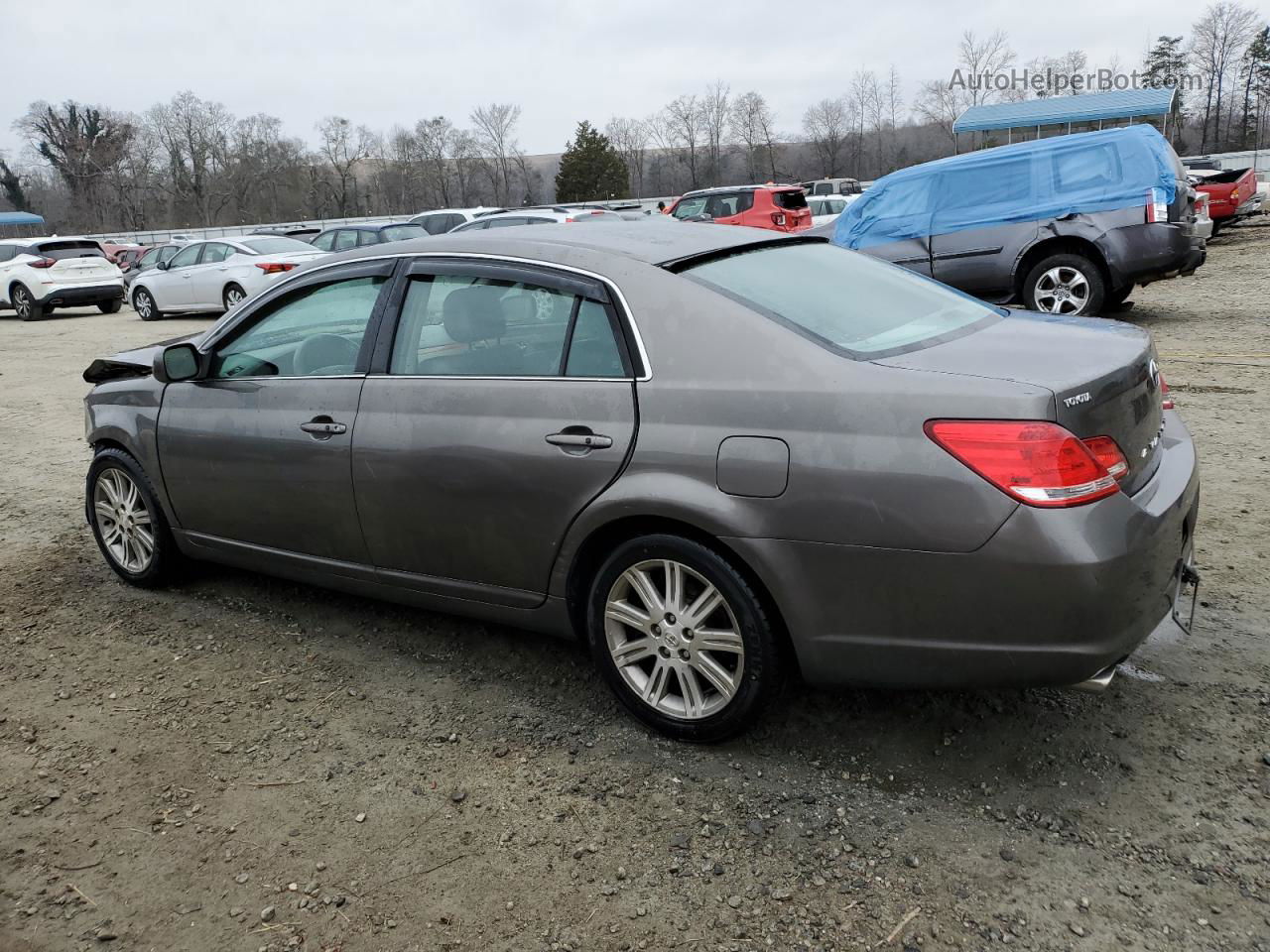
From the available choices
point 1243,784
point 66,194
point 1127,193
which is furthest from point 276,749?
point 66,194

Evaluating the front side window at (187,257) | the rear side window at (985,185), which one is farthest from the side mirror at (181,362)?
the front side window at (187,257)

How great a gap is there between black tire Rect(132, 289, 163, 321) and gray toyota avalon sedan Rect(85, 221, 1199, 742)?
610 inches

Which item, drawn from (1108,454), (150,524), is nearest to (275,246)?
(150,524)

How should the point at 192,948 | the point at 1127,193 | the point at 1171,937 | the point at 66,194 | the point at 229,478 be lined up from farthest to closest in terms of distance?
the point at 66,194 → the point at 1127,193 → the point at 229,478 → the point at 192,948 → the point at 1171,937

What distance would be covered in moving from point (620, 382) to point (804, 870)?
58.3 inches

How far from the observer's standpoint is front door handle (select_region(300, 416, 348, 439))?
3.77 metres

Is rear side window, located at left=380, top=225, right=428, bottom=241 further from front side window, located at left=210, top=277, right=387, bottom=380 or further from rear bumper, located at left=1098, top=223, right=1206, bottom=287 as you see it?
front side window, located at left=210, top=277, right=387, bottom=380

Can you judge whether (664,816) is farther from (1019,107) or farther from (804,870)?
(1019,107)

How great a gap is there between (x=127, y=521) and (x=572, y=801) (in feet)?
9.68

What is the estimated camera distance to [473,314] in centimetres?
358

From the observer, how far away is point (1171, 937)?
228 centimetres

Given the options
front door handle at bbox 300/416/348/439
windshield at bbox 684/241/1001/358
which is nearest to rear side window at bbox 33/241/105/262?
front door handle at bbox 300/416/348/439

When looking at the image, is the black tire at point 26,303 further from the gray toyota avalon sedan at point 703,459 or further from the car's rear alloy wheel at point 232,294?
the gray toyota avalon sedan at point 703,459

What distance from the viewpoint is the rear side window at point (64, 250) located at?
798 inches
